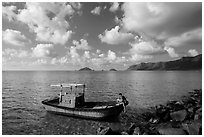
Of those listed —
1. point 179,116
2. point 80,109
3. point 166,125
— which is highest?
point 80,109

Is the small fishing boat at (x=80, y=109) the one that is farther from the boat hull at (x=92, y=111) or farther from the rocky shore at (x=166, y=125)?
the rocky shore at (x=166, y=125)

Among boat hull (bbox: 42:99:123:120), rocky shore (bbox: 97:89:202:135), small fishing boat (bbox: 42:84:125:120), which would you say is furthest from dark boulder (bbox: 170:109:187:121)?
boat hull (bbox: 42:99:123:120)

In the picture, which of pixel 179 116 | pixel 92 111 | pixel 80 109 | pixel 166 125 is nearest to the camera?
pixel 166 125

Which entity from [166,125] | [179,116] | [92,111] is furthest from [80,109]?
[179,116]

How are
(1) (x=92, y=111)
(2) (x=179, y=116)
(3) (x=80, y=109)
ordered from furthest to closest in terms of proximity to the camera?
(3) (x=80, y=109) → (1) (x=92, y=111) → (2) (x=179, y=116)

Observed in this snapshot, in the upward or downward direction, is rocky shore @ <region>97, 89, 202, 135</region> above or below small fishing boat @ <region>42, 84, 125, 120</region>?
below

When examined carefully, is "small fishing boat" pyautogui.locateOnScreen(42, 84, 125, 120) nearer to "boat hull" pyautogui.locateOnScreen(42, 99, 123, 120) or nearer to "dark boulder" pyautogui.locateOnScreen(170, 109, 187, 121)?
"boat hull" pyautogui.locateOnScreen(42, 99, 123, 120)

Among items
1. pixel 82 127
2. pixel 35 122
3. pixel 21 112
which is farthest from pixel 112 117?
pixel 21 112

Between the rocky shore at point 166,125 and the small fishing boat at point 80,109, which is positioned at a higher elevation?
the small fishing boat at point 80,109

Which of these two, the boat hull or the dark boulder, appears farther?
the boat hull

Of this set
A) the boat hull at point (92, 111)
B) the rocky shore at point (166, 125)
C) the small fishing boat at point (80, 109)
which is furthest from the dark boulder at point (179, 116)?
the boat hull at point (92, 111)

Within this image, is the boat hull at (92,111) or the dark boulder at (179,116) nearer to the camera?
the dark boulder at (179,116)

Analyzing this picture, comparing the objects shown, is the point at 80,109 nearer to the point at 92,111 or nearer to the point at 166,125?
the point at 92,111

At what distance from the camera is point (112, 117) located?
2111cm
